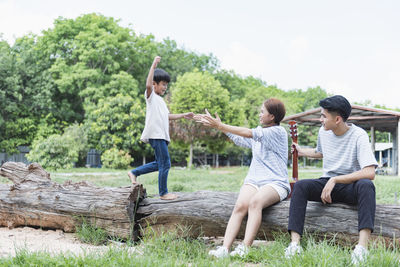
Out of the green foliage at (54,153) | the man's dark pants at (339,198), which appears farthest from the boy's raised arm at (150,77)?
the green foliage at (54,153)

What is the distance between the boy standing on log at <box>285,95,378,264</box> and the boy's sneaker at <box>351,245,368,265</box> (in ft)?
0.41

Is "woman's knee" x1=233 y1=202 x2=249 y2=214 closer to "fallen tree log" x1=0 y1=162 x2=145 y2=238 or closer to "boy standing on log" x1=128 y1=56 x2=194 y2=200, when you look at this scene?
"boy standing on log" x1=128 y1=56 x2=194 y2=200

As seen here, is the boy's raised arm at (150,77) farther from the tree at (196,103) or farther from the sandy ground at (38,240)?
the tree at (196,103)

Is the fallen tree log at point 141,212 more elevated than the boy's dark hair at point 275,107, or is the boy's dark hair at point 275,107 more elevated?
the boy's dark hair at point 275,107

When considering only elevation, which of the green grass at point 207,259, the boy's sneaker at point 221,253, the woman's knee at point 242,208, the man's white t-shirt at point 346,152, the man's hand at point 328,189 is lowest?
the boy's sneaker at point 221,253

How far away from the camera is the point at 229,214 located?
Answer: 156 inches

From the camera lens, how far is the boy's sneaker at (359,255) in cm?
275

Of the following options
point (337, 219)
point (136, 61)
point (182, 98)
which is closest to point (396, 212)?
point (337, 219)

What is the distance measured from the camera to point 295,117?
67.2ft

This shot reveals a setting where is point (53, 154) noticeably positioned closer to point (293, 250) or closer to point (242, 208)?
point (242, 208)

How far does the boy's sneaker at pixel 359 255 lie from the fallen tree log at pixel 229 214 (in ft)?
1.57

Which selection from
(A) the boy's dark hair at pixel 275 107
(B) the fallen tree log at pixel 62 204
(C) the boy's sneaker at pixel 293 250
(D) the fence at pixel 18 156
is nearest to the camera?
(C) the boy's sneaker at pixel 293 250

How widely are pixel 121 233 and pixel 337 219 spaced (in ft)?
7.87

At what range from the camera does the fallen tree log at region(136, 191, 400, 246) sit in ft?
11.4
